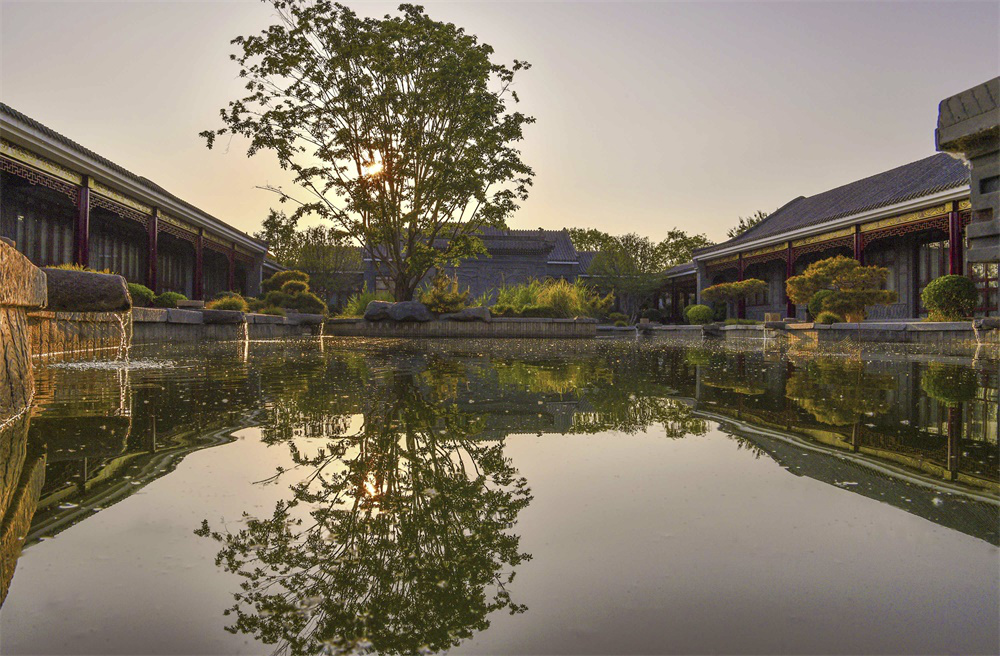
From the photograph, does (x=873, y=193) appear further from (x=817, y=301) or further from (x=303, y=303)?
(x=303, y=303)

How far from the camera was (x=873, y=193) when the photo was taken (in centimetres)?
2012

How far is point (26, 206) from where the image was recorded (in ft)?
42.7

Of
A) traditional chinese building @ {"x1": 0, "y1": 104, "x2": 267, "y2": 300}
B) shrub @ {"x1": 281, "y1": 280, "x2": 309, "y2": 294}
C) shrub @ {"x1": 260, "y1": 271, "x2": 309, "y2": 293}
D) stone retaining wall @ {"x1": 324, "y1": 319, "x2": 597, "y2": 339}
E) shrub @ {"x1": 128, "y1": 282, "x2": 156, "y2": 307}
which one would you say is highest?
traditional chinese building @ {"x1": 0, "y1": 104, "x2": 267, "y2": 300}

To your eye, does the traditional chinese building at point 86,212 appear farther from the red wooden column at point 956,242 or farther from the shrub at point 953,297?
the red wooden column at point 956,242

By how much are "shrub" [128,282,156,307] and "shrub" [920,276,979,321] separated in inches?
620

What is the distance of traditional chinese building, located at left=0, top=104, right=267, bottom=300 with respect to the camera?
33.8ft

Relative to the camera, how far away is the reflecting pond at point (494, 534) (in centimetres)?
77

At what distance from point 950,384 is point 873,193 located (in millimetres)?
20016

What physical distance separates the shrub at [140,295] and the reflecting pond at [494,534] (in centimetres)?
1113

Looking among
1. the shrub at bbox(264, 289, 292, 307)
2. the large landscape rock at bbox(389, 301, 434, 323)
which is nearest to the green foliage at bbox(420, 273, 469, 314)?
the large landscape rock at bbox(389, 301, 434, 323)

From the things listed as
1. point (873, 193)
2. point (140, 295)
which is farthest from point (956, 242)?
point (140, 295)

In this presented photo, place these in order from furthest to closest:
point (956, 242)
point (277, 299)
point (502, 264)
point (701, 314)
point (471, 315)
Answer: point (502, 264) → point (701, 314) → point (277, 299) → point (956, 242) → point (471, 315)

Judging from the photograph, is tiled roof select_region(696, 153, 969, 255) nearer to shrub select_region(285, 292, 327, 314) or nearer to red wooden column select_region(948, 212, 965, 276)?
red wooden column select_region(948, 212, 965, 276)

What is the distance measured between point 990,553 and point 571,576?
2.54 ft
